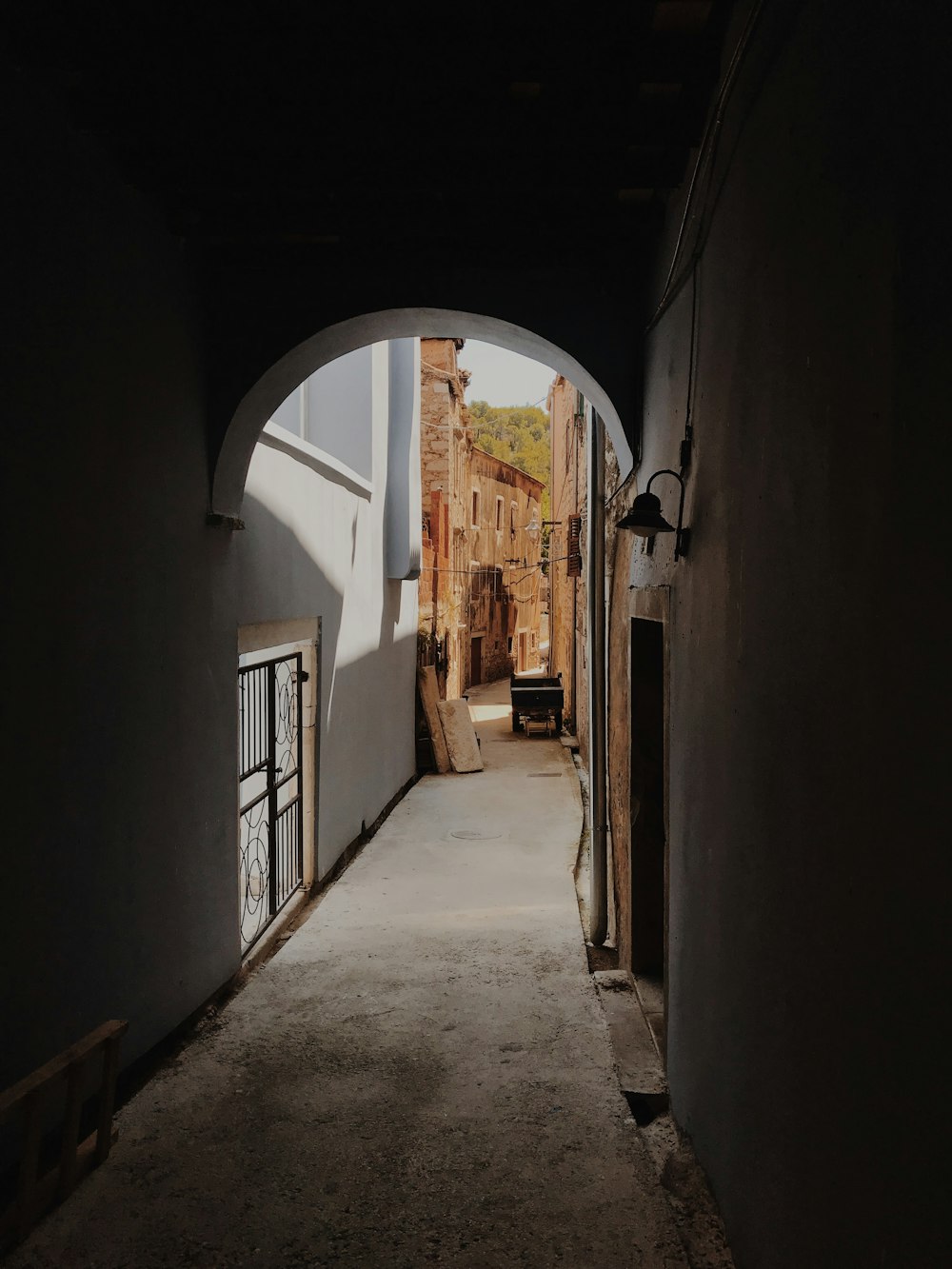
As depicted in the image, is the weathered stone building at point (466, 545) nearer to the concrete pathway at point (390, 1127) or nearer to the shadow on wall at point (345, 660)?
the shadow on wall at point (345, 660)

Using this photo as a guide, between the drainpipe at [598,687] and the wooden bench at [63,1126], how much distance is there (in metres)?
3.67

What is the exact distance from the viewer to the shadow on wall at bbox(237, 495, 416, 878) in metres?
5.82

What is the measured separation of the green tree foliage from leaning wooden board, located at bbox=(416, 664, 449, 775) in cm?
5150

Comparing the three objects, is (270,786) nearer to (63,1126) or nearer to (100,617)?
(100,617)

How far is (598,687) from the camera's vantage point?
655cm

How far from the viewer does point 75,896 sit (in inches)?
132

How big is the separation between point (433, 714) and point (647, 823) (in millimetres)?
8437

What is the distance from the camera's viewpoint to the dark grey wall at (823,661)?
138 cm

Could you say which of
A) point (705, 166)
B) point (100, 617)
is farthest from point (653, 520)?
point (100, 617)

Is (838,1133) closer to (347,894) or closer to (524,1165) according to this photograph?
(524,1165)

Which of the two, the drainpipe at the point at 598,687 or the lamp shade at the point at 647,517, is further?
the drainpipe at the point at 598,687

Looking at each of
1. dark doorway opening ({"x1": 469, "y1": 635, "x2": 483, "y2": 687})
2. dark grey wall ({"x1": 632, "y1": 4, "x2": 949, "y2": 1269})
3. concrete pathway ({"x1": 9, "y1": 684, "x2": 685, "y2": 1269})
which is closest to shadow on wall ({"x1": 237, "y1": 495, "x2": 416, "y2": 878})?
concrete pathway ({"x1": 9, "y1": 684, "x2": 685, "y2": 1269})

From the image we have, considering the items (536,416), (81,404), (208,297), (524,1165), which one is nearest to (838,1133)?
(524,1165)

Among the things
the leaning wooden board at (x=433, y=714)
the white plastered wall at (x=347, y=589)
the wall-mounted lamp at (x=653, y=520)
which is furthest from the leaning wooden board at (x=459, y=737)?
the wall-mounted lamp at (x=653, y=520)
